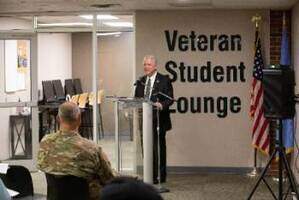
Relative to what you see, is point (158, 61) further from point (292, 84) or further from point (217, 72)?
point (292, 84)

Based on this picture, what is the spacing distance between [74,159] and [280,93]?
93.1 inches

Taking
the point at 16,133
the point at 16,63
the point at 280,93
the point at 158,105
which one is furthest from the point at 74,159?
the point at 16,63

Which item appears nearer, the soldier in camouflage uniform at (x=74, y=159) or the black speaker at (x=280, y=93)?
the soldier in camouflage uniform at (x=74, y=159)

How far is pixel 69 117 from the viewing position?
3.61 metres

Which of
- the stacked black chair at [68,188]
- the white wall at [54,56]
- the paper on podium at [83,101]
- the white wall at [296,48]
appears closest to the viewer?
the stacked black chair at [68,188]

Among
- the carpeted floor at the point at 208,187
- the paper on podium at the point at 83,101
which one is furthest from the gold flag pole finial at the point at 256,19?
the paper on podium at the point at 83,101

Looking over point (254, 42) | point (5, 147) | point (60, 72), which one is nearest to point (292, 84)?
point (254, 42)

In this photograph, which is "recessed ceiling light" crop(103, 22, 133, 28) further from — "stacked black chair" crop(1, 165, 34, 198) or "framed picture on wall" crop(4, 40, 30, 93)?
"stacked black chair" crop(1, 165, 34, 198)

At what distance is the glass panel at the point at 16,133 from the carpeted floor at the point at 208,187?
0.58m

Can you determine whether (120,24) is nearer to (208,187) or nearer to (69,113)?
(208,187)

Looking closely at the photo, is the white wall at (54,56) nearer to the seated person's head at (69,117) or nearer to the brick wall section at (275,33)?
the brick wall section at (275,33)

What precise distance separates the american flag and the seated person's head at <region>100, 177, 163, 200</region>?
6.33m

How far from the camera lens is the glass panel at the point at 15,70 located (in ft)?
27.1

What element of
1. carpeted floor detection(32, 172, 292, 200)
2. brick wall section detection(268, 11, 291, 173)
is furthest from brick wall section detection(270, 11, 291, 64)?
carpeted floor detection(32, 172, 292, 200)
